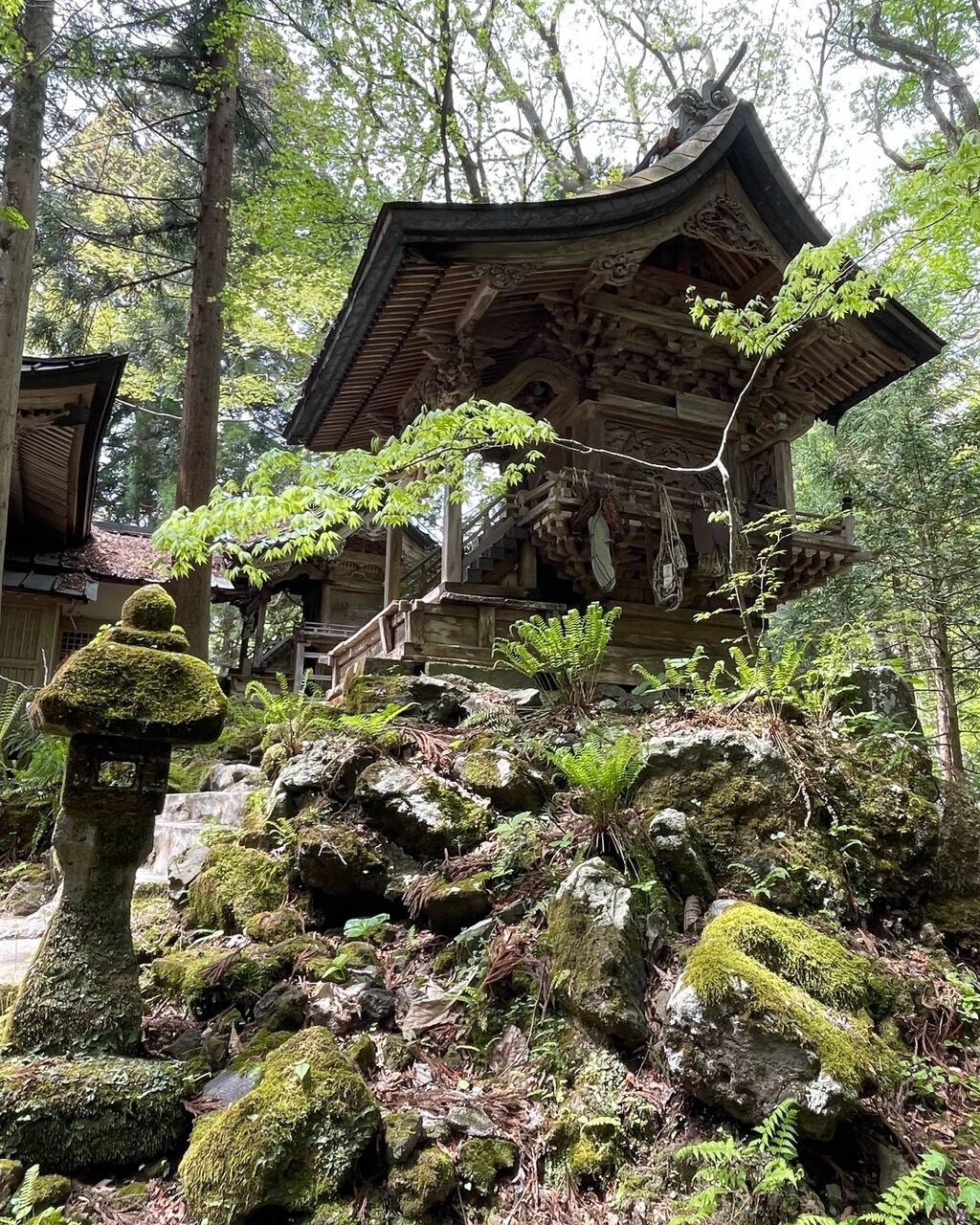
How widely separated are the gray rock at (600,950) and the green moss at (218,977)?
1.26 meters

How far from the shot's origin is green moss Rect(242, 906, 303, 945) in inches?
143

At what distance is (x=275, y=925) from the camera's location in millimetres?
3676

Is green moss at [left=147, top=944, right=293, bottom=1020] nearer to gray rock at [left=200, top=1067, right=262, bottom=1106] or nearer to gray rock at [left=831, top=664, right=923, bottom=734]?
gray rock at [left=200, top=1067, right=262, bottom=1106]

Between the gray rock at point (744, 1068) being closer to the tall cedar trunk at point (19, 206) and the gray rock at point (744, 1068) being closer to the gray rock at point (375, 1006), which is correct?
the gray rock at point (375, 1006)

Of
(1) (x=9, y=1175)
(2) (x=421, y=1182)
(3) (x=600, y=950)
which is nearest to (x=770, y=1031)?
(3) (x=600, y=950)

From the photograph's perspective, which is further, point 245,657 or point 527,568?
point 245,657

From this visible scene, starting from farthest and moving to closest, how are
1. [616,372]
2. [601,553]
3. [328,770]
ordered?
[616,372]
[601,553]
[328,770]

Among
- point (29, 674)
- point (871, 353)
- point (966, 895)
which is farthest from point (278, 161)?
point (966, 895)

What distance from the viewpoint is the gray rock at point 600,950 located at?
9.34 ft

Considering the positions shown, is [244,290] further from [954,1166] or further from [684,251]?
[954,1166]

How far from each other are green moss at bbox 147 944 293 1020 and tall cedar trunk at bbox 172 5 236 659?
584 centimetres

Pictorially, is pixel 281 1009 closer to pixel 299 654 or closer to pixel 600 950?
pixel 600 950

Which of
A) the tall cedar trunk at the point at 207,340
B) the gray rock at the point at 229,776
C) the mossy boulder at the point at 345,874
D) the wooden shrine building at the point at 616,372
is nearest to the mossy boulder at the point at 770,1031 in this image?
the mossy boulder at the point at 345,874

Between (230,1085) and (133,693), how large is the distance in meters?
1.50
